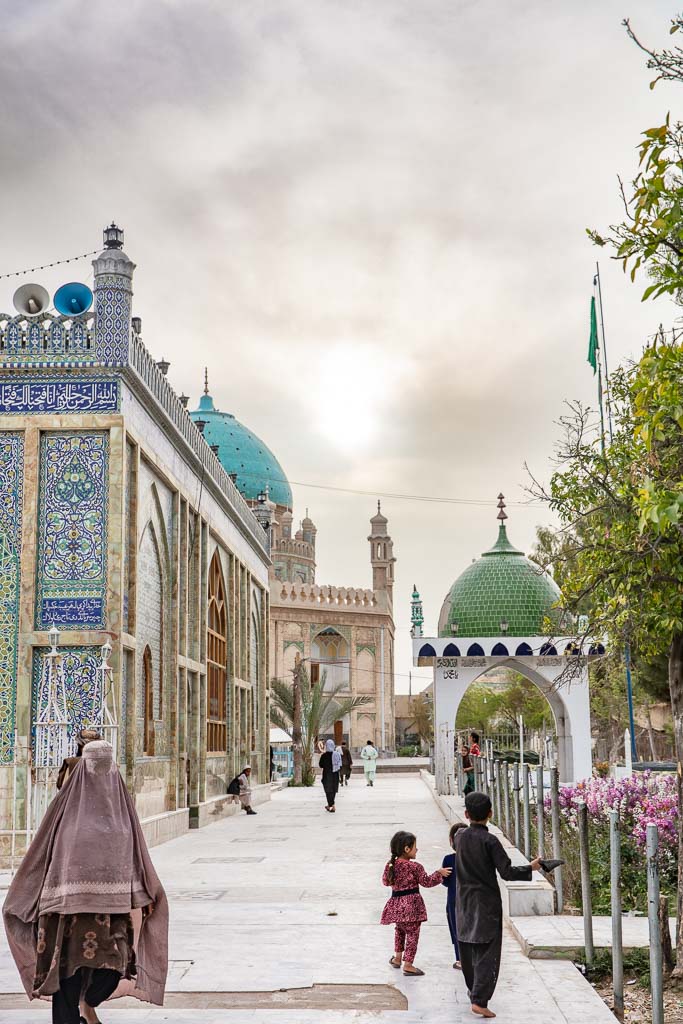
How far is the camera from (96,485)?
13.0 meters

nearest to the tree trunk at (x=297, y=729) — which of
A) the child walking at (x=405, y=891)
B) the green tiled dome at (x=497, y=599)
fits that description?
the green tiled dome at (x=497, y=599)

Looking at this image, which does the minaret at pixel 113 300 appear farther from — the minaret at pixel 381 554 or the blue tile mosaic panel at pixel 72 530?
the minaret at pixel 381 554

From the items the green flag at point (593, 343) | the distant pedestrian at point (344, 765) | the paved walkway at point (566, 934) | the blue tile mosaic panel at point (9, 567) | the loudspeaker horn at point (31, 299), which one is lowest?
the distant pedestrian at point (344, 765)

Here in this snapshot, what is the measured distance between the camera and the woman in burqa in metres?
4.81

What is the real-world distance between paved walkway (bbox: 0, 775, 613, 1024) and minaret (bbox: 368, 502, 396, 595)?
43486 mm

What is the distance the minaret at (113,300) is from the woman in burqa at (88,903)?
28.6ft

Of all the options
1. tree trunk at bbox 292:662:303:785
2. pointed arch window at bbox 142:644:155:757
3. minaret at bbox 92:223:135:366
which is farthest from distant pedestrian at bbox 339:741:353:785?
minaret at bbox 92:223:135:366

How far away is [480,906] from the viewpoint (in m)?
5.73

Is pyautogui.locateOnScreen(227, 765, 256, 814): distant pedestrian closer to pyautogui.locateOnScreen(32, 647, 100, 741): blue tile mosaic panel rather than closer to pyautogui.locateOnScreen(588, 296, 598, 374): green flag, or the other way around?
pyautogui.locateOnScreen(32, 647, 100, 741): blue tile mosaic panel

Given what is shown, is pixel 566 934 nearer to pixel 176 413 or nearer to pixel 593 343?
pixel 176 413

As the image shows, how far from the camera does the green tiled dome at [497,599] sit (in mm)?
23078

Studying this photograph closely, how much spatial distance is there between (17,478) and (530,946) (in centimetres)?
828

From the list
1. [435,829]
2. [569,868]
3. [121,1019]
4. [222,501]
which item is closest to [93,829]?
[121,1019]

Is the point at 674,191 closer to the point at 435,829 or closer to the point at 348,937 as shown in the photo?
the point at 348,937
